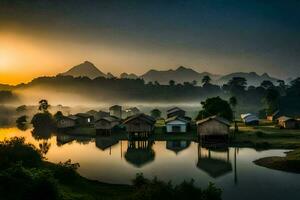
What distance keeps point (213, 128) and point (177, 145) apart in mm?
7460

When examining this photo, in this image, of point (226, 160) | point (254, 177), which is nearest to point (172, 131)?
point (226, 160)

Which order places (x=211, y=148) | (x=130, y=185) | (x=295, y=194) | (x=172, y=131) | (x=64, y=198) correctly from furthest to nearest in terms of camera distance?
(x=172, y=131), (x=211, y=148), (x=130, y=185), (x=295, y=194), (x=64, y=198)

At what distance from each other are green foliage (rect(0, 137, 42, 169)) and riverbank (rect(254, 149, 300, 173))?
28.3 meters

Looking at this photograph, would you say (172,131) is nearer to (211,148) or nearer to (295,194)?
(211,148)

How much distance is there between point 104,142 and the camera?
2953 inches

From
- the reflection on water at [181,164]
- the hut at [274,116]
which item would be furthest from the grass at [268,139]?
the hut at [274,116]

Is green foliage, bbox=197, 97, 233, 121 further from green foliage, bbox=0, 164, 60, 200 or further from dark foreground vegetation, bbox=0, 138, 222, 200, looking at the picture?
green foliage, bbox=0, 164, 60, 200

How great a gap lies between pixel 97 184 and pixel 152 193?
15182mm

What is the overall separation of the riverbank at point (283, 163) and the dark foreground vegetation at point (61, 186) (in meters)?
18.0

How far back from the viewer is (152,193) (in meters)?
23.8

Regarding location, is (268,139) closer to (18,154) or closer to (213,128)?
(213,128)

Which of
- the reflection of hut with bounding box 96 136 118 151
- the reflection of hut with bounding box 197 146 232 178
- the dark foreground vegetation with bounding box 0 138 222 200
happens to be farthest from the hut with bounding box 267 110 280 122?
the dark foreground vegetation with bounding box 0 138 222 200

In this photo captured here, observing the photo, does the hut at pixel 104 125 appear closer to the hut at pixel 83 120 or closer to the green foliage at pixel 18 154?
the hut at pixel 83 120

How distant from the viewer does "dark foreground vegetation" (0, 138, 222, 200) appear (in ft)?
82.7
